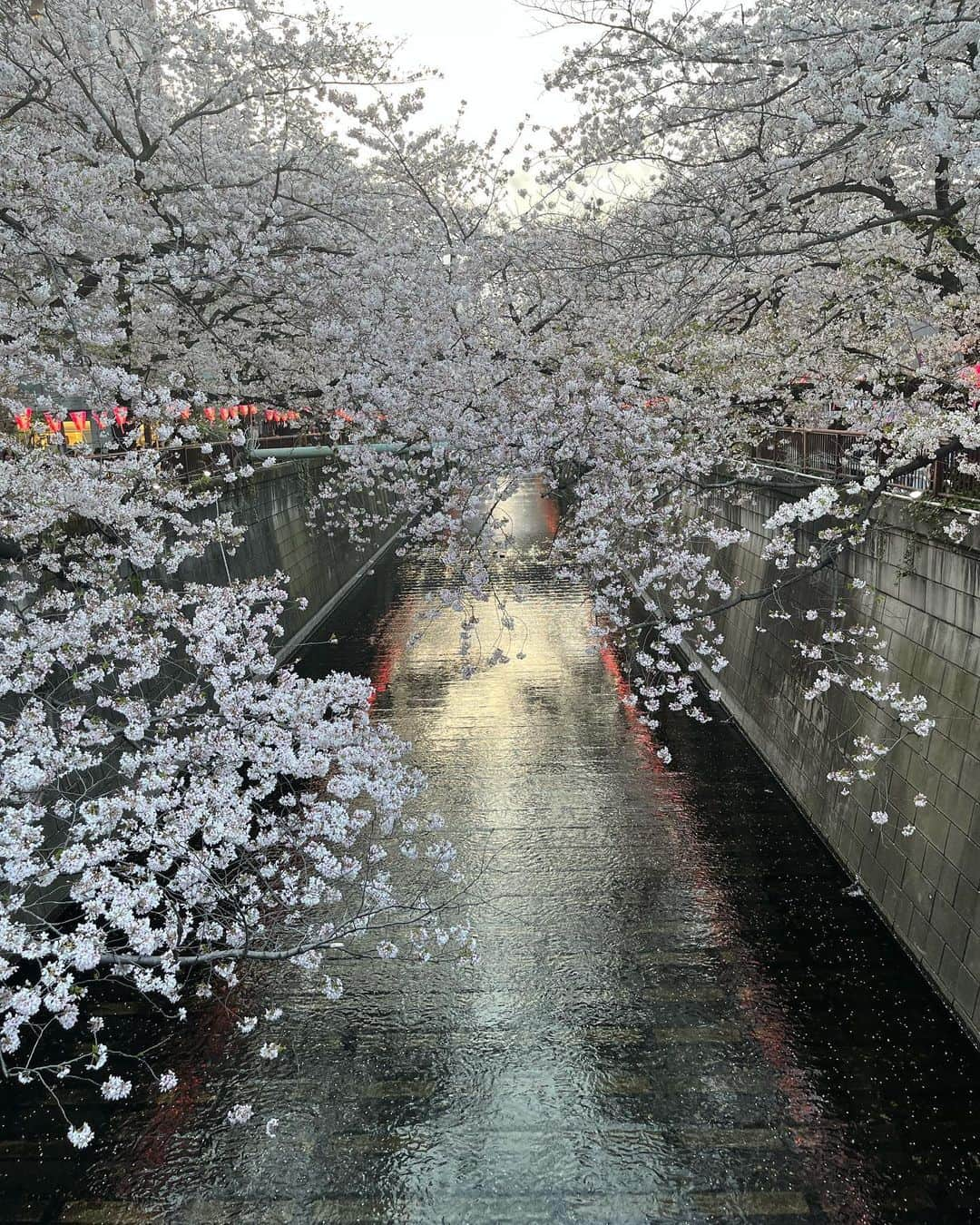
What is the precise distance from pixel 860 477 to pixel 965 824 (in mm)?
5761

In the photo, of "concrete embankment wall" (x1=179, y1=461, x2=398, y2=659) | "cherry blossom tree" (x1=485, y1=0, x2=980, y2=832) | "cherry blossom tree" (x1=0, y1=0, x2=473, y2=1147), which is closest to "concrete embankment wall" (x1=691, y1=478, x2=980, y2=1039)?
"cherry blossom tree" (x1=485, y1=0, x2=980, y2=832)

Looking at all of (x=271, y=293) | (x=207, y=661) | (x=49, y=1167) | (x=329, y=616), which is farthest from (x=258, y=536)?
(x=49, y=1167)

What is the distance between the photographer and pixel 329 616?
98.9 ft

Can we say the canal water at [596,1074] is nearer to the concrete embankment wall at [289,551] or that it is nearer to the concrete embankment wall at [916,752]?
the concrete embankment wall at [916,752]

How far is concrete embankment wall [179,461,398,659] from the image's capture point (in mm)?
21875

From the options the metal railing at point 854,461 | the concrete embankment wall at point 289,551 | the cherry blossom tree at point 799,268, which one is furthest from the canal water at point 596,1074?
the concrete embankment wall at point 289,551

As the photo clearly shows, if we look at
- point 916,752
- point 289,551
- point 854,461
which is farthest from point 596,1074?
point 289,551

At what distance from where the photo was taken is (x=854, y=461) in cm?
1500

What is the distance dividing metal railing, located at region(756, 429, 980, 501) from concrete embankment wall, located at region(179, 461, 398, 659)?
10.2 metres

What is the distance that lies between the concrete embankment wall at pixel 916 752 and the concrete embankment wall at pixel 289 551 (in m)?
10.2

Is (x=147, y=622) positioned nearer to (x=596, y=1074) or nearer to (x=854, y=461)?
(x=596, y=1074)

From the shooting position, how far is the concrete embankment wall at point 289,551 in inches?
861

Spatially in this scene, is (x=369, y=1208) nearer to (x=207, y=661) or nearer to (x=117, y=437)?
(x=207, y=661)

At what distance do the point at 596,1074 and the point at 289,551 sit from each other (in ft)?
65.8
